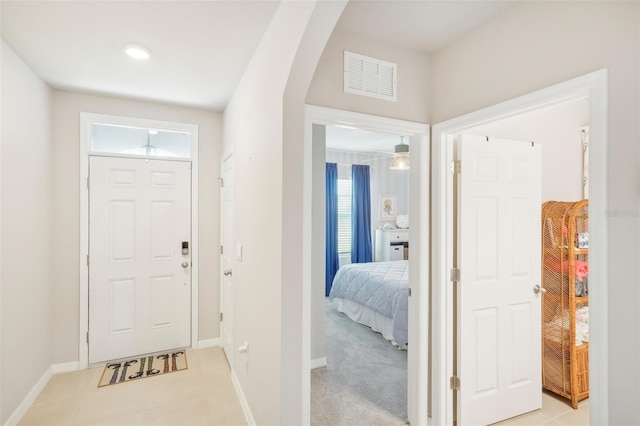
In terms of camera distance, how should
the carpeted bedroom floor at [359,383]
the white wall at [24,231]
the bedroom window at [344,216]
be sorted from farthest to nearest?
the bedroom window at [344,216]
the carpeted bedroom floor at [359,383]
the white wall at [24,231]

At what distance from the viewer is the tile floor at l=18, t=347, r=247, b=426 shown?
224cm

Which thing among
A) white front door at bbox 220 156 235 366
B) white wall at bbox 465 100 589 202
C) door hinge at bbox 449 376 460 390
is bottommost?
door hinge at bbox 449 376 460 390

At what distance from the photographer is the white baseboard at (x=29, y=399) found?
7.06ft

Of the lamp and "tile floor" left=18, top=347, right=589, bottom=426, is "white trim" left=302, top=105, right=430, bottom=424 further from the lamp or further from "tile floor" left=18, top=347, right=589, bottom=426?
the lamp

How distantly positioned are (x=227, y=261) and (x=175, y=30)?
6.67 ft

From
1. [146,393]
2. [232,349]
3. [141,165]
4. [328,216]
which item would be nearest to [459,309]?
[232,349]

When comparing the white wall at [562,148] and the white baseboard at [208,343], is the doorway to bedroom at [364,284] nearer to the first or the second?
the white baseboard at [208,343]

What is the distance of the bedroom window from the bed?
152cm

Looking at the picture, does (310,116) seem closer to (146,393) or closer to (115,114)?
(115,114)

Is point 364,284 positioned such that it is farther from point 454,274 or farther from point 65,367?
point 65,367

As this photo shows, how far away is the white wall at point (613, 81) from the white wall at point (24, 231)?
3074 mm

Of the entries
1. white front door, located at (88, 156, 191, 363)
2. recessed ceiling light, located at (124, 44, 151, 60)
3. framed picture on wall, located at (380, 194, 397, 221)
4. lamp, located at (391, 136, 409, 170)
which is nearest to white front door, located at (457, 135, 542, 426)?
lamp, located at (391, 136, 409, 170)

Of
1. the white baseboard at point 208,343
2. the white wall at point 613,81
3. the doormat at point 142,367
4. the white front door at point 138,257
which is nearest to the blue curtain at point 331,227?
the white baseboard at point 208,343

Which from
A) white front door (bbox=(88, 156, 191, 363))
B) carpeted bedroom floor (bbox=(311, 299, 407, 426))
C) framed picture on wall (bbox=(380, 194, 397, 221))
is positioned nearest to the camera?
carpeted bedroom floor (bbox=(311, 299, 407, 426))
